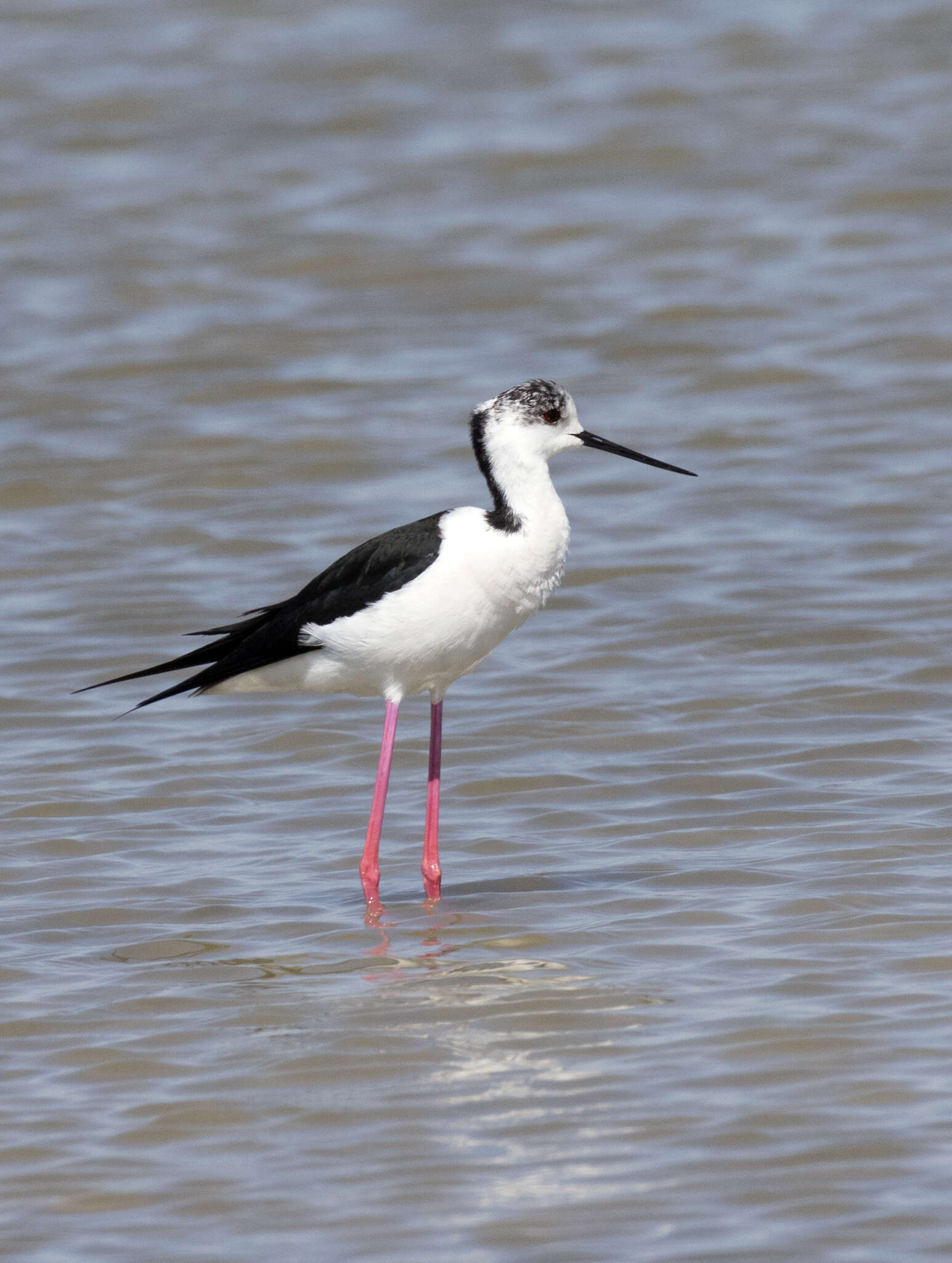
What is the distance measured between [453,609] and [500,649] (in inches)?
105

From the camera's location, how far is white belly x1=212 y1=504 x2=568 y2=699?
5875 mm

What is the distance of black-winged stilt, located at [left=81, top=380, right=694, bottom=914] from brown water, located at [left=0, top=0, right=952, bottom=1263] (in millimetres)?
558

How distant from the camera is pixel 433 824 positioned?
20.3 ft

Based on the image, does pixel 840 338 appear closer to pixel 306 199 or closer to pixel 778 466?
pixel 778 466

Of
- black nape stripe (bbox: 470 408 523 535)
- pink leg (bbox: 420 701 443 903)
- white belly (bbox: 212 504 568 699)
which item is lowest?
pink leg (bbox: 420 701 443 903)

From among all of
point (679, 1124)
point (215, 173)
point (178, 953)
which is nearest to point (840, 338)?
point (215, 173)

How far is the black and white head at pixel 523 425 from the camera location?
19.7ft

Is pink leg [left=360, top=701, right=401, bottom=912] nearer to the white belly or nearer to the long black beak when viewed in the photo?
the white belly

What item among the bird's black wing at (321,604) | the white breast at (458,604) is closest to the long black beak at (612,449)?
the white breast at (458,604)

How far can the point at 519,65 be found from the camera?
1670 cm

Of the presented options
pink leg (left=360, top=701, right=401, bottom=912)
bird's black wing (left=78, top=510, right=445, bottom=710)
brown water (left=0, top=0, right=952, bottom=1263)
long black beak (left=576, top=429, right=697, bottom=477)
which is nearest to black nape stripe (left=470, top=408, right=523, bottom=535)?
bird's black wing (left=78, top=510, right=445, bottom=710)

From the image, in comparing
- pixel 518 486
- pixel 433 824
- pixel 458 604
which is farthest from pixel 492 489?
pixel 433 824

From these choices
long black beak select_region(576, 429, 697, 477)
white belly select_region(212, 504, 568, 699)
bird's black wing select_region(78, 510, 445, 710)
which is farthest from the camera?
long black beak select_region(576, 429, 697, 477)

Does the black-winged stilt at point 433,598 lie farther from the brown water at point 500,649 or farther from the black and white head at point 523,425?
the brown water at point 500,649
